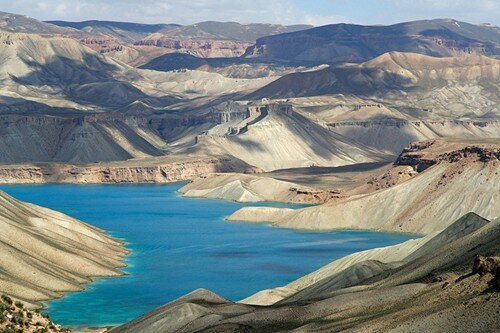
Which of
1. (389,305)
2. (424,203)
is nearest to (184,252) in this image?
(424,203)

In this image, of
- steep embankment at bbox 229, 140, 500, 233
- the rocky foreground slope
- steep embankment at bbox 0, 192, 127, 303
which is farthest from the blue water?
the rocky foreground slope

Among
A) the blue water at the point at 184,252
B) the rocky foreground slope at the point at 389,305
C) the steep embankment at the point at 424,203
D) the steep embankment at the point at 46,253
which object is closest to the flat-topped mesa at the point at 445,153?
the steep embankment at the point at 424,203

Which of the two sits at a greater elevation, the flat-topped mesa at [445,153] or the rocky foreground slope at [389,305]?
the flat-topped mesa at [445,153]

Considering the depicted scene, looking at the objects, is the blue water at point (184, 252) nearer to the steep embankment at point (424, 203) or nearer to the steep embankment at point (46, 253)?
the steep embankment at point (46, 253)

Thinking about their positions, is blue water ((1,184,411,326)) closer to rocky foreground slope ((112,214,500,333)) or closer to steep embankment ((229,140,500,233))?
steep embankment ((229,140,500,233))

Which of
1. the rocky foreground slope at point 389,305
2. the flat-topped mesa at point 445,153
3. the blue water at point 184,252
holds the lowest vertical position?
the rocky foreground slope at point 389,305
